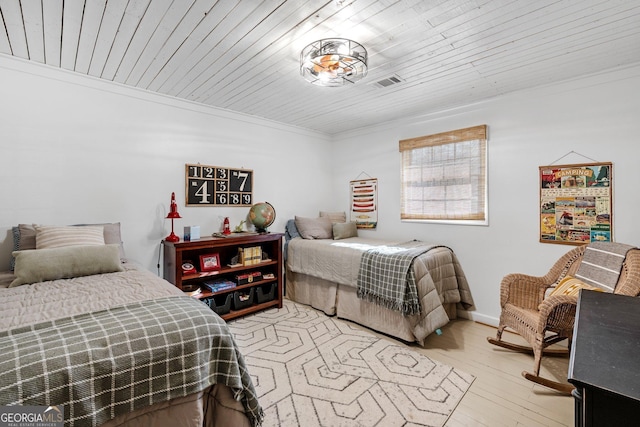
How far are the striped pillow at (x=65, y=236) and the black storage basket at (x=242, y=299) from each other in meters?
Result: 1.37

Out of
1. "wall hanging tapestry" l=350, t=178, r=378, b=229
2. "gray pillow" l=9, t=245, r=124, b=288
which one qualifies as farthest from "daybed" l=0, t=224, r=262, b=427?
"wall hanging tapestry" l=350, t=178, r=378, b=229

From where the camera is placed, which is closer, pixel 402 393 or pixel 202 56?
pixel 402 393

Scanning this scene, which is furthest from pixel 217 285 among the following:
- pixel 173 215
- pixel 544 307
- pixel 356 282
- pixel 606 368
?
pixel 606 368

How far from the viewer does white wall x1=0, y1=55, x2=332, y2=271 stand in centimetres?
223

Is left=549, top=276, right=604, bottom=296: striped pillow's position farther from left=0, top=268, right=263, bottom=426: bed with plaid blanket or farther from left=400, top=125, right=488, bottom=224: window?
left=0, top=268, right=263, bottom=426: bed with plaid blanket

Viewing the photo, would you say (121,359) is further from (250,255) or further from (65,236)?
(250,255)

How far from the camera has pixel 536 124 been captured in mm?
2703

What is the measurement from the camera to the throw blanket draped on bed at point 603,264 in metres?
1.92

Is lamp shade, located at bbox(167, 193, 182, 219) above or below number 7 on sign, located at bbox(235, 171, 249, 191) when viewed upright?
below

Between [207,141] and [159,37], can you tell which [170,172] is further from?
[159,37]

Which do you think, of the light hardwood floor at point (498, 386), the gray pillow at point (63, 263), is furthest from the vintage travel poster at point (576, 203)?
the gray pillow at point (63, 263)

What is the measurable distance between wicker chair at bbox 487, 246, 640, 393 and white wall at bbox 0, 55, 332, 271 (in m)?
2.88

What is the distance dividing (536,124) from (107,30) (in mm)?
3558

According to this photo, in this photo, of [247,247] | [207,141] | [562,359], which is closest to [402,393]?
[562,359]
